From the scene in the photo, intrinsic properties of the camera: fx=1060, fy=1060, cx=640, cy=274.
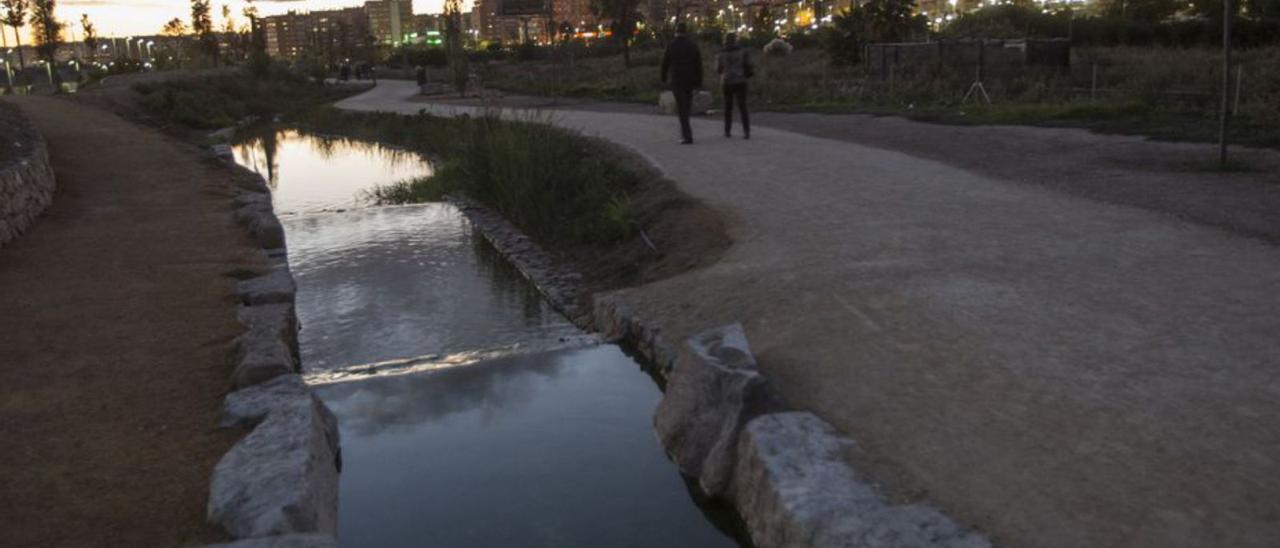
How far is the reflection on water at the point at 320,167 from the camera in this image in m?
16.8

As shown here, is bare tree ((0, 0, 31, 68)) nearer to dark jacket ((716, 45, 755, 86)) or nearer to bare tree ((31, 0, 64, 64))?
bare tree ((31, 0, 64, 64))

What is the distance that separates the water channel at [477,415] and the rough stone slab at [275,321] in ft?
0.75

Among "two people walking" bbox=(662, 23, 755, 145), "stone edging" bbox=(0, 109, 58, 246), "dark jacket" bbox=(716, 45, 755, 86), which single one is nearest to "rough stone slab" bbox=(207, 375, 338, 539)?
"stone edging" bbox=(0, 109, 58, 246)

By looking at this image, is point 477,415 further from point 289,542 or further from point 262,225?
point 262,225

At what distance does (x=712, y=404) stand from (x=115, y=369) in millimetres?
3635

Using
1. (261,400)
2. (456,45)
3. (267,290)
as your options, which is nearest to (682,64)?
(267,290)

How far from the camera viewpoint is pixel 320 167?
2128cm

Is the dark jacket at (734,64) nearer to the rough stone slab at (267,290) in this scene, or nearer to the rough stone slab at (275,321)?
the rough stone slab at (267,290)

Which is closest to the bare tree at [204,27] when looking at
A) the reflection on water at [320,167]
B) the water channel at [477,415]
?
the reflection on water at [320,167]

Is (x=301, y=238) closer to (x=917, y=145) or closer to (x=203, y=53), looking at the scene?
(x=917, y=145)

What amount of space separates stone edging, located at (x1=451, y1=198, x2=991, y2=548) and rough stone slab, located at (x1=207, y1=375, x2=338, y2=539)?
170cm

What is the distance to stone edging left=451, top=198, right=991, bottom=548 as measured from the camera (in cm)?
351

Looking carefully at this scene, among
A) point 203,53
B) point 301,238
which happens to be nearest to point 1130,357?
point 301,238

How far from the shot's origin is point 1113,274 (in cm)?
652
